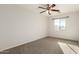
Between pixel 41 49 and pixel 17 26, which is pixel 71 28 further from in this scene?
pixel 17 26

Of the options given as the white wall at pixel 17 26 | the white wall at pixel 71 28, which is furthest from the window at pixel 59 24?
the white wall at pixel 17 26

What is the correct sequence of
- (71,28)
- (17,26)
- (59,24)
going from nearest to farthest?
(17,26) < (71,28) < (59,24)

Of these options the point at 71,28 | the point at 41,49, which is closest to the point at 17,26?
the point at 41,49

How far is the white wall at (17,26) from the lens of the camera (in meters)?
2.32

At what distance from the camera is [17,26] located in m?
2.77

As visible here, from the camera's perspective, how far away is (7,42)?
2.44m

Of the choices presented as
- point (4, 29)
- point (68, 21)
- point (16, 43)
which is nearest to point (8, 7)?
point (4, 29)

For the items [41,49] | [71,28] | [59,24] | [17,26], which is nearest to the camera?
[41,49]

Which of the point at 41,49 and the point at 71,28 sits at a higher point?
the point at 71,28

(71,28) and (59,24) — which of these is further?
(59,24)

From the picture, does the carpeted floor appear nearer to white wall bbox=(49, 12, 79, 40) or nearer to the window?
white wall bbox=(49, 12, 79, 40)

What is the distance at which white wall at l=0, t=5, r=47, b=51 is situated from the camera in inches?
91.4

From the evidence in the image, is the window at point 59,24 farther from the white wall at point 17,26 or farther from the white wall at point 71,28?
the white wall at point 17,26
